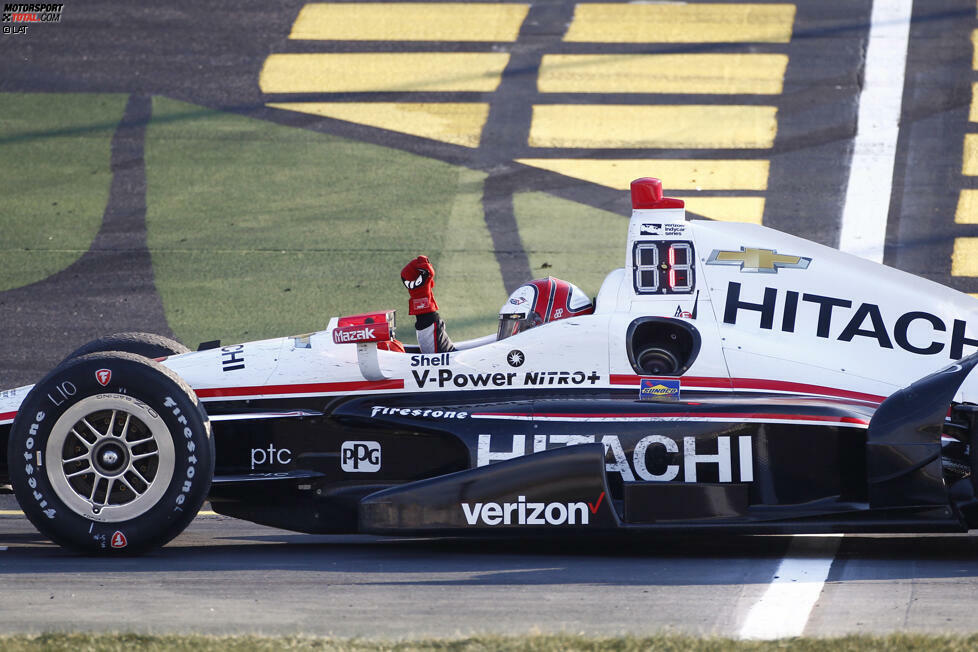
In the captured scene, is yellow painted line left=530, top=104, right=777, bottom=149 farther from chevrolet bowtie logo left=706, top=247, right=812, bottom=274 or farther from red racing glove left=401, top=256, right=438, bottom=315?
red racing glove left=401, top=256, right=438, bottom=315

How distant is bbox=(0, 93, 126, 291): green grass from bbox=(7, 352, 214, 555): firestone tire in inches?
269

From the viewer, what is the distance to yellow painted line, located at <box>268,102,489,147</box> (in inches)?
661

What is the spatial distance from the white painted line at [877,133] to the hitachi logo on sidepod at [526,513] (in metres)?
7.27

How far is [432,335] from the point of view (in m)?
8.38

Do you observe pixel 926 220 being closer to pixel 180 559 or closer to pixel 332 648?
pixel 180 559

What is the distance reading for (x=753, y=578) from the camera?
6.96 meters

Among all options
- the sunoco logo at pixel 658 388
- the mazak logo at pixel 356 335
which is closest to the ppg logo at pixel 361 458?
A: the mazak logo at pixel 356 335

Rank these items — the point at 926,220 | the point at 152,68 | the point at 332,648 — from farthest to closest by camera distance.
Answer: the point at 152,68
the point at 926,220
the point at 332,648

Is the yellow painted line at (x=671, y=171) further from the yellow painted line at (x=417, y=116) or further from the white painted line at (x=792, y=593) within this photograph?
the white painted line at (x=792, y=593)

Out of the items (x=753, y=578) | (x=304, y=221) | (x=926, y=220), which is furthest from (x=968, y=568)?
(x=304, y=221)

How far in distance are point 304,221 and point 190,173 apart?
6.46ft

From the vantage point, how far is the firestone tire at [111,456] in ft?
24.7

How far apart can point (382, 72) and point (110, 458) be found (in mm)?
11328

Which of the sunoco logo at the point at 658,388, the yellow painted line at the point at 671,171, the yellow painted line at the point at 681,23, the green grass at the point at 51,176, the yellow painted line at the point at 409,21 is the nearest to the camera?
the sunoco logo at the point at 658,388
